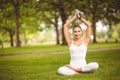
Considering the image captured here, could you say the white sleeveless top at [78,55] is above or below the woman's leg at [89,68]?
above

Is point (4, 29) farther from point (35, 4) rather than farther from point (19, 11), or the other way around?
point (35, 4)

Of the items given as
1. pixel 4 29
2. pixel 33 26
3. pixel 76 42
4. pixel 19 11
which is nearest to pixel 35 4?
pixel 19 11

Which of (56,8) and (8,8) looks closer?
(56,8)

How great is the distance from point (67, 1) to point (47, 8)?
24.0ft

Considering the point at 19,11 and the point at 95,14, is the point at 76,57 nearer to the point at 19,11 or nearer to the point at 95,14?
the point at 95,14

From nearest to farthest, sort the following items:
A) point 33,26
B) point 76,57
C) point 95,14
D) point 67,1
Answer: point 76,57, point 67,1, point 95,14, point 33,26

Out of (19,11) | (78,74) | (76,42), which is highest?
(19,11)

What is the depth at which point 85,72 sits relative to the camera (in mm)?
12281

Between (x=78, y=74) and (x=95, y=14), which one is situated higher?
(x=95, y=14)

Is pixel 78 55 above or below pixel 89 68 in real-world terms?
above

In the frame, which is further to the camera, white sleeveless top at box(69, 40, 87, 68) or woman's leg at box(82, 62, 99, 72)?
white sleeveless top at box(69, 40, 87, 68)

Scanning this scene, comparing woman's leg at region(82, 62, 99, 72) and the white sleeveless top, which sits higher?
the white sleeveless top

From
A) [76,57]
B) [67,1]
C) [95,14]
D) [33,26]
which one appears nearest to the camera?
[76,57]

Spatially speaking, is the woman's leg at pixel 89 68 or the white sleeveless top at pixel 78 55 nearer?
the woman's leg at pixel 89 68
